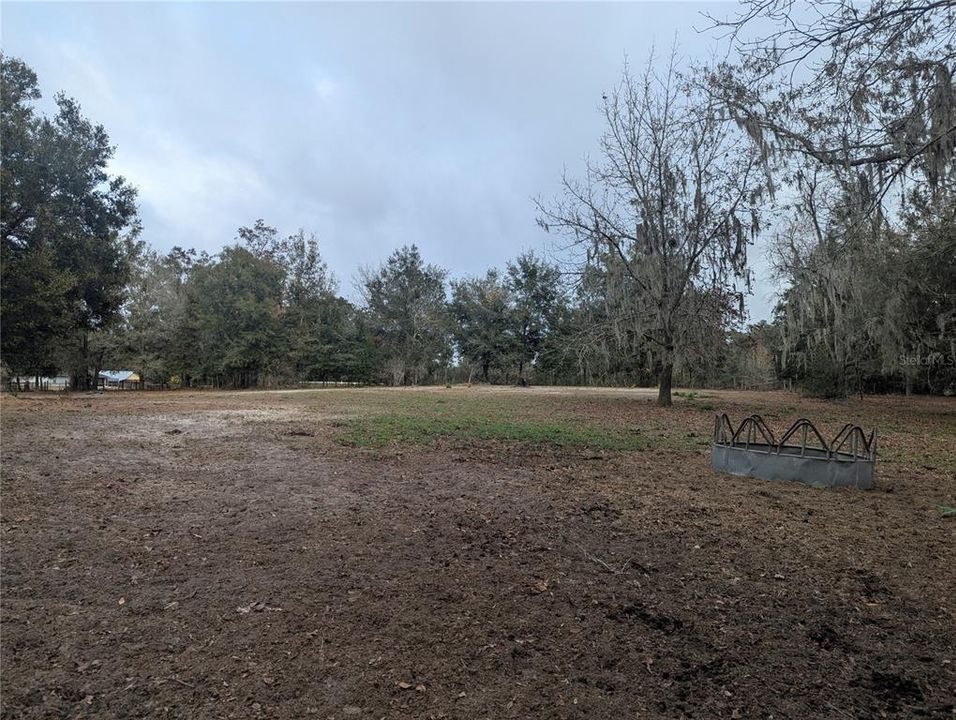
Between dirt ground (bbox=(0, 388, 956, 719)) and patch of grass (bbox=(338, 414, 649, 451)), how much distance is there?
240 cm

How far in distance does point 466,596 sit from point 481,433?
Result: 6.46m

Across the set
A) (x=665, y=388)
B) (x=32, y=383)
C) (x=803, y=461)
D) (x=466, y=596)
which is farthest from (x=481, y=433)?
(x=32, y=383)

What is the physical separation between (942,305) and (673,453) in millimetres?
10124

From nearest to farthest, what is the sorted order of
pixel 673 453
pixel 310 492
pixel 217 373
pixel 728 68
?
pixel 728 68, pixel 310 492, pixel 673 453, pixel 217 373

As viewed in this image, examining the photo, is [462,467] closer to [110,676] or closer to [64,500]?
[64,500]

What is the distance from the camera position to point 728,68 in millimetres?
4359

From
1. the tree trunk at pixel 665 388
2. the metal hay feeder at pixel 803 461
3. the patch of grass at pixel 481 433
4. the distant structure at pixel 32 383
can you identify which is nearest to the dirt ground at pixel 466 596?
the metal hay feeder at pixel 803 461

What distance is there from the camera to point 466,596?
118 inches

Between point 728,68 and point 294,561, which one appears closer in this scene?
point 294,561

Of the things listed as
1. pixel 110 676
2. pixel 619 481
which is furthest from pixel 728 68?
pixel 110 676

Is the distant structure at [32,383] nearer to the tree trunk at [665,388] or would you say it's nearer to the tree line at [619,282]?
the tree line at [619,282]

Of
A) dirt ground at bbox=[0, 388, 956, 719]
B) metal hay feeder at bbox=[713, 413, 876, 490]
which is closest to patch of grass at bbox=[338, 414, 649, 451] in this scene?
metal hay feeder at bbox=[713, 413, 876, 490]

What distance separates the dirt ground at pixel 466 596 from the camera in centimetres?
219

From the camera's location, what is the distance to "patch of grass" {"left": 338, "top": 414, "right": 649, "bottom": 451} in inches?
331
